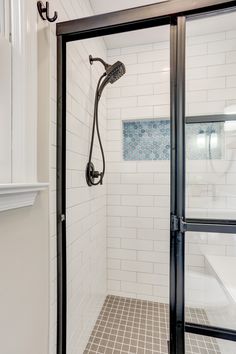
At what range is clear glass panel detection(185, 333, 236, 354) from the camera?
3.62ft

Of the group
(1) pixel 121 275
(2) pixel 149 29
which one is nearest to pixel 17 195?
(1) pixel 121 275

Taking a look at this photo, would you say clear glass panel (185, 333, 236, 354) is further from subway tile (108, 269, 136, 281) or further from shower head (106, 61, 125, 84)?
shower head (106, 61, 125, 84)

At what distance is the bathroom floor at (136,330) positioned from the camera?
1163mm

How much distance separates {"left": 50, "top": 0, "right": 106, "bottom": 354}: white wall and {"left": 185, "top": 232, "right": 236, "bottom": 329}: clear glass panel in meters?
0.70

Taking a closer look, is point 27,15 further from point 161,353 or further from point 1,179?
point 161,353

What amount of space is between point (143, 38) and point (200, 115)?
127cm

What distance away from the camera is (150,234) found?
2.19m

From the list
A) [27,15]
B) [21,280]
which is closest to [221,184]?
[21,280]

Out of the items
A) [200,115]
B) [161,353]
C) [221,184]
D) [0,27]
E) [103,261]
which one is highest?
[0,27]

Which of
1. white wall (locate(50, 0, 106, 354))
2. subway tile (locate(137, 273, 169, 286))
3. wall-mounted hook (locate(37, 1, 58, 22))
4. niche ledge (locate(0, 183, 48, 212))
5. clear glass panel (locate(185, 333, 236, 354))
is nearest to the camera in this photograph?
niche ledge (locate(0, 183, 48, 212))

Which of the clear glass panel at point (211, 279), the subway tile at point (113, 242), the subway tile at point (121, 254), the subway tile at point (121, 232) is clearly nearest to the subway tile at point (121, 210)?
the subway tile at point (121, 232)

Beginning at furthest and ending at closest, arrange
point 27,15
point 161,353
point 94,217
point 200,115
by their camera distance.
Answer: point 94,217 → point 161,353 → point 200,115 → point 27,15

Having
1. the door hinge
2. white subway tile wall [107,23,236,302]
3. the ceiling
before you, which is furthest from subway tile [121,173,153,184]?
the ceiling

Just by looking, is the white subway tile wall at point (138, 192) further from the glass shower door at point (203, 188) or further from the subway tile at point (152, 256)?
the glass shower door at point (203, 188)
